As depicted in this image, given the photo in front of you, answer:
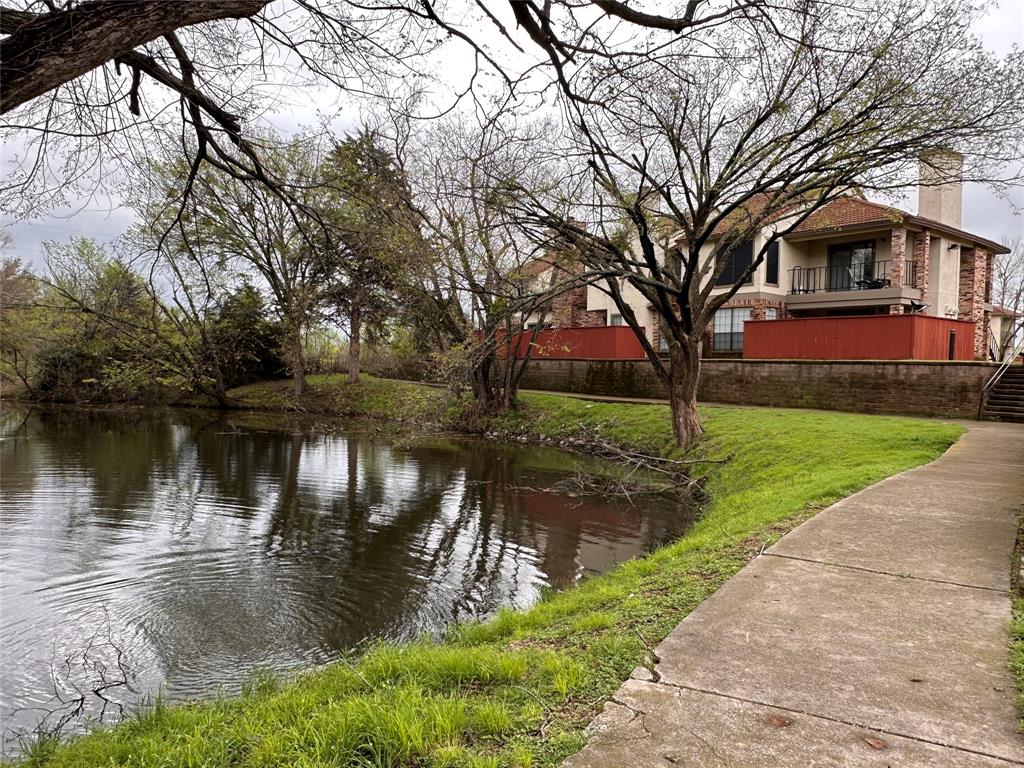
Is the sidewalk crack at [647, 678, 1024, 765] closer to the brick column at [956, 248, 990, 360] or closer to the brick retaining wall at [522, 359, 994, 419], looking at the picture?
the brick retaining wall at [522, 359, 994, 419]

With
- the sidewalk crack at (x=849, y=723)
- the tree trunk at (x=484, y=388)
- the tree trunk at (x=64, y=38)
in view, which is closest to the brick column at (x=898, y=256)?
the tree trunk at (x=484, y=388)

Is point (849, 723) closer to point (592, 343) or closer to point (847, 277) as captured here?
point (592, 343)

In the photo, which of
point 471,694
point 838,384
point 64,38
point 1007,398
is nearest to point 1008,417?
point 1007,398

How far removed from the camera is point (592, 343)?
90.0ft

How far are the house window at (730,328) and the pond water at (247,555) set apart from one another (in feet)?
46.9

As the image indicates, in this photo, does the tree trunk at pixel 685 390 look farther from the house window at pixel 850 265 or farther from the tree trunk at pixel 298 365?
the tree trunk at pixel 298 365

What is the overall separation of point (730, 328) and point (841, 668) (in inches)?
1033

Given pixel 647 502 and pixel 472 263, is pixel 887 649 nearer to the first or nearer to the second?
pixel 647 502

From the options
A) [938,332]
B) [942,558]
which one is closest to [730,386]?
[938,332]

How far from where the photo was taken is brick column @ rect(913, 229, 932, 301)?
78.9 feet

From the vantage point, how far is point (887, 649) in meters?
3.32

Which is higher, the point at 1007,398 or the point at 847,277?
the point at 847,277

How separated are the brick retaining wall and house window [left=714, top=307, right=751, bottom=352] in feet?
19.3

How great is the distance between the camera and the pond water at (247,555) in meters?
5.41
